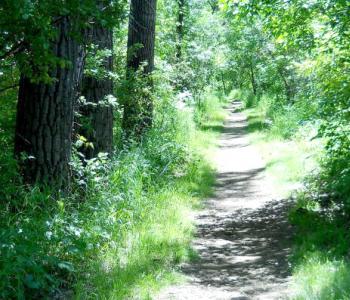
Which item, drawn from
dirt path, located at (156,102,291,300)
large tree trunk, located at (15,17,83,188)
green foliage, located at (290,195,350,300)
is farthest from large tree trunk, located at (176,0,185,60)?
large tree trunk, located at (15,17,83,188)

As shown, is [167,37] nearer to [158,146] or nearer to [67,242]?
[158,146]

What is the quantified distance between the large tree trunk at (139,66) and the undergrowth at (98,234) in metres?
1.58

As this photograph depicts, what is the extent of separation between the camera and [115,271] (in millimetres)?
4941

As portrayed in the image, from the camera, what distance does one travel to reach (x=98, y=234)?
202 inches

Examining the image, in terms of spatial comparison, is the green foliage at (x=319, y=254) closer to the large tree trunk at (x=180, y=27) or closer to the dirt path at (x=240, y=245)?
the dirt path at (x=240, y=245)

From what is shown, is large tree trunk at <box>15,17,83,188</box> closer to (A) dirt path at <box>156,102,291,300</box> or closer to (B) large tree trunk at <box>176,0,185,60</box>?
(A) dirt path at <box>156,102,291,300</box>

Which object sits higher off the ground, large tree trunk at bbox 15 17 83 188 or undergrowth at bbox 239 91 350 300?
large tree trunk at bbox 15 17 83 188

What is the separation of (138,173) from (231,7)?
10.9 ft

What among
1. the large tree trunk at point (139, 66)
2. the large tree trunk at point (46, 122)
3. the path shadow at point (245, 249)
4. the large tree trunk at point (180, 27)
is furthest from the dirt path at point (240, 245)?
the large tree trunk at point (180, 27)

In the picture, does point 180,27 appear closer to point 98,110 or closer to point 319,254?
point 98,110

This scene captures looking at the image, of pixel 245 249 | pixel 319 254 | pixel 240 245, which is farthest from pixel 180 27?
pixel 319 254

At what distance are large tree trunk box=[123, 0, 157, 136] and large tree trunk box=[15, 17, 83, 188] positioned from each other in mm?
3431

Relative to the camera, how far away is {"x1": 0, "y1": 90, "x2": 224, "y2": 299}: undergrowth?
4.13m

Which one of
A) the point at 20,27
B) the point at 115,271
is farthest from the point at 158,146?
the point at 20,27
